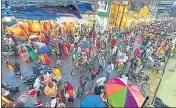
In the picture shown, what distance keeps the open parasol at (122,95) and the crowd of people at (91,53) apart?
49 centimetres

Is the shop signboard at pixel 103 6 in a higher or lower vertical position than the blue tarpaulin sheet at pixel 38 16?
Answer: higher

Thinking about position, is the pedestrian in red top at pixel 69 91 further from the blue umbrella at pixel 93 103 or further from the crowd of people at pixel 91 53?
A: the blue umbrella at pixel 93 103

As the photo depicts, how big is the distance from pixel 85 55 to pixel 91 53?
46 centimetres

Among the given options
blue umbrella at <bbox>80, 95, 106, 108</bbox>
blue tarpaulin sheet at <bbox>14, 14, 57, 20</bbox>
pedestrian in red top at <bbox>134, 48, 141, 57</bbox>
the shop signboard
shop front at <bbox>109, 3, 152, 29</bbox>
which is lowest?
pedestrian in red top at <bbox>134, 48, 141, 57</bbox>

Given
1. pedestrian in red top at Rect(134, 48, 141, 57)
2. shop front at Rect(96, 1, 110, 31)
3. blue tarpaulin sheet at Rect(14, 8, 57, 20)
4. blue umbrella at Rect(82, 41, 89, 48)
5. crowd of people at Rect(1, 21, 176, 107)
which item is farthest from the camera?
pedestrian in red top at Rect(134, 48, 141, 57)

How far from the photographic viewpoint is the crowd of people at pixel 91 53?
20.4 feet

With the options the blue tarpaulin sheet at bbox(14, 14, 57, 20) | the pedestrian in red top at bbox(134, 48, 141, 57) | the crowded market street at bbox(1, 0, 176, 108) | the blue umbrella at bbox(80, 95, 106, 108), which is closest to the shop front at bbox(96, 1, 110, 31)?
the crowded market street at bbox(1, 0, 176, 108)

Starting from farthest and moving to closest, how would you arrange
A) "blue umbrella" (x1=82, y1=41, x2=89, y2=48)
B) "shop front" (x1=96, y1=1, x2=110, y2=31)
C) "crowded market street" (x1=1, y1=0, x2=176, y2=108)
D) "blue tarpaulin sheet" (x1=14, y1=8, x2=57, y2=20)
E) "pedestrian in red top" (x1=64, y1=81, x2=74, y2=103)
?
"blue umbrella" (x1=82, y1=41, x2=89, y2=48), "shop front" (x1=96, y1=1, x2=110, y2=31), "blue tarpaulin sheet" (x1=14, y1=8, x2=57, y2=20), "pedestrian in red top" (x1=64, y1=81, x2=74, y2=103), "crowded market street" (x1=1, y1=0, x2=176, y2=108)

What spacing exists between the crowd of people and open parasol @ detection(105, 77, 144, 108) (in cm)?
49

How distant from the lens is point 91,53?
8359mm

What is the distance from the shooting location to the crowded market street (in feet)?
18.8

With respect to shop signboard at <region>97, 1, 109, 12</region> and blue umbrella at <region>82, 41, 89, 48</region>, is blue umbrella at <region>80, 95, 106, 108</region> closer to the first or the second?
shop signboard at <region>97, 1, 109, 12</region>

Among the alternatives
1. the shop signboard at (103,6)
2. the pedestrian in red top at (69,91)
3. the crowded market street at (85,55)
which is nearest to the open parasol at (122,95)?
the crowded market street at (85,55)

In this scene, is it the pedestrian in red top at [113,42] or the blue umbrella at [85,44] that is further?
the pedestrian in red top at [113,42]
